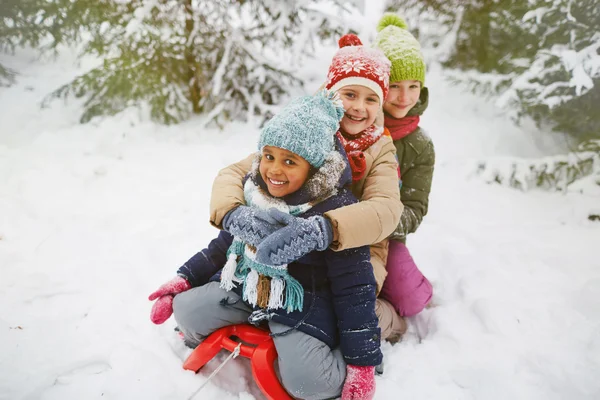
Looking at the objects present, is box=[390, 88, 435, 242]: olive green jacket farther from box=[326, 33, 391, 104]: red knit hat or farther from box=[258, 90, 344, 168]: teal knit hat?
box=[258, 90, 344, 168]: teal knit hat

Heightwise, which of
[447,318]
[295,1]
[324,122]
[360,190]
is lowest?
[447,318]

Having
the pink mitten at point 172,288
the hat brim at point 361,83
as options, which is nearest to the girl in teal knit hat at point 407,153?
the hat brim at point 361,83

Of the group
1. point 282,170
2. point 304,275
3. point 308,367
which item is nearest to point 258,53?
point 282,170

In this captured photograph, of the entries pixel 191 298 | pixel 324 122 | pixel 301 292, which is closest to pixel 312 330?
Result: pixel 301 292

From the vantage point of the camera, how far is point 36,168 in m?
3.31

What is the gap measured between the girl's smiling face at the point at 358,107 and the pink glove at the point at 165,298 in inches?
41.7

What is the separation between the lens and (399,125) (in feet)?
6.96

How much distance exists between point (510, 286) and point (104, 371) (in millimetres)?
2164

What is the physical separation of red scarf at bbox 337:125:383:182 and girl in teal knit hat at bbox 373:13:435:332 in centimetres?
34

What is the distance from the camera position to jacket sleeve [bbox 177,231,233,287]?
73.0 inches

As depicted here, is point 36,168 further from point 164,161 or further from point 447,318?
point 447,318

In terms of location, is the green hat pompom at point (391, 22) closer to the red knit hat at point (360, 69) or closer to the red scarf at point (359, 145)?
the red knit hat at point (360, 69)

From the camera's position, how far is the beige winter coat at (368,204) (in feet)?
4.70

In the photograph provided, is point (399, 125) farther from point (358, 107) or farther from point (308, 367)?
point (308, 367)
